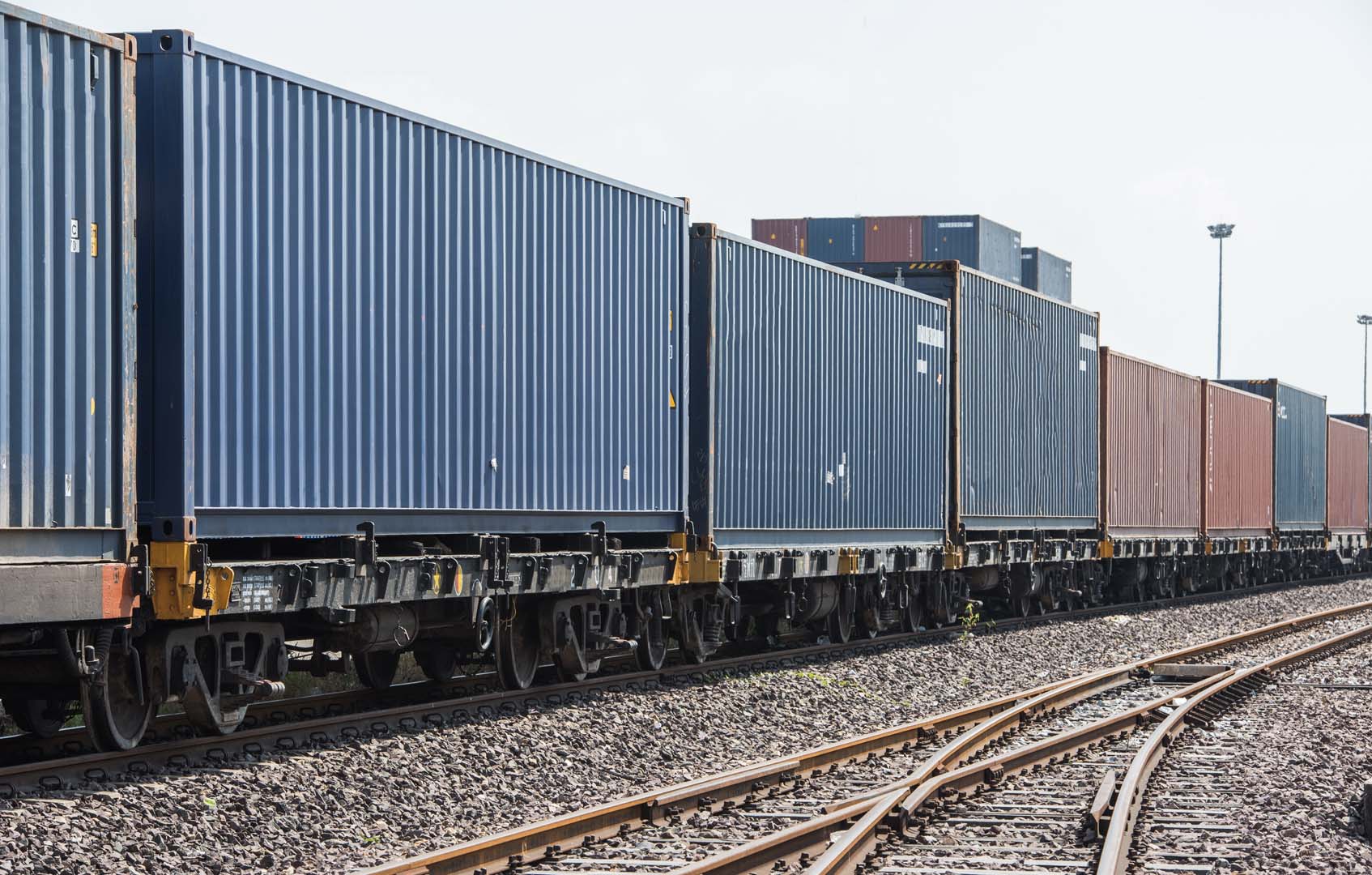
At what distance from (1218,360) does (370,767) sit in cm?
6082

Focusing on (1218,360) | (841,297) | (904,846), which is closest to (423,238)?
(904,846)

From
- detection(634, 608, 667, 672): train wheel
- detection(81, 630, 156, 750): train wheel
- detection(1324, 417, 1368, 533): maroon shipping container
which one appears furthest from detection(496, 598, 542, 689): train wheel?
detection(1324, 417, 1368, 533): maroon shipping container

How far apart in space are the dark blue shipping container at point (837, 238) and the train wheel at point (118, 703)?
1795 inches

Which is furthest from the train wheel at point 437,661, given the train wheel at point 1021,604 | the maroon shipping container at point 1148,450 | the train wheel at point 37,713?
the maroon shipping container at point 1148,450

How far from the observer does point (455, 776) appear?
9734 mm

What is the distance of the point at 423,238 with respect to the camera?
11.3 metres

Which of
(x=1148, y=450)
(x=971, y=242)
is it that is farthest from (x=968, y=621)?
(x=971, y=242)

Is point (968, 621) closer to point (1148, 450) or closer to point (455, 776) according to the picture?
point (1148, 450)

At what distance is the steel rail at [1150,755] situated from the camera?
7.81m

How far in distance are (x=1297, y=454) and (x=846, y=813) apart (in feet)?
109

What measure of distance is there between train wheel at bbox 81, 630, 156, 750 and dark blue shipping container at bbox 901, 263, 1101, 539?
12755 mm

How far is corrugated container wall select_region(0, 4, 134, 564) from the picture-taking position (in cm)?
820

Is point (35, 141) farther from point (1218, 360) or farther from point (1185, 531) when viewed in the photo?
point (1218, 360)

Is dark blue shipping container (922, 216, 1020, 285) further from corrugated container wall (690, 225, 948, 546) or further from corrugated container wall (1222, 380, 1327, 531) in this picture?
corrugated container wall (690, 225, 948, 546)
